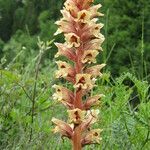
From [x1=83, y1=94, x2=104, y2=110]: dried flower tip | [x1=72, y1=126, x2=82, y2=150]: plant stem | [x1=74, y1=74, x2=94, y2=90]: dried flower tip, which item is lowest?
[x1=72, y1=126, x2=82, y2=150]: plant stem

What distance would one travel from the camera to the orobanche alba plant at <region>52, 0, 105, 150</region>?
240 centimetres

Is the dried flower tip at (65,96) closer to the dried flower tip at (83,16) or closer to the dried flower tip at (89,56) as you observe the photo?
the dried flower tip at (89,56)

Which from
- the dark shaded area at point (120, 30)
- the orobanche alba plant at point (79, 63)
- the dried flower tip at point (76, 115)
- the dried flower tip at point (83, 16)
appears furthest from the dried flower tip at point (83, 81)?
the dark shaded area at point (120, 30)

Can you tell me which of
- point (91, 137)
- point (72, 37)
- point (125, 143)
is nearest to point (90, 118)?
point (91, 137)

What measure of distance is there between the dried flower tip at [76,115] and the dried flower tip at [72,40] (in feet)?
0.84

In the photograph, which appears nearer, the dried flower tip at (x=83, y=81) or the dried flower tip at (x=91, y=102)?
the dried flower tip at (x=83, y=81)

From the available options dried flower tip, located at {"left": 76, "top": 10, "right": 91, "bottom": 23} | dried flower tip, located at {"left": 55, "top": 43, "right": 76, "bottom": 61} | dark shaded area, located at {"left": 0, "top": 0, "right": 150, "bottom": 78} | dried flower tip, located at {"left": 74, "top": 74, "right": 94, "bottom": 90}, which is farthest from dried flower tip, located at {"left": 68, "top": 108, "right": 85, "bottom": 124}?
dark shaded area, located at {"left": 0, "top": 0, "right": 150, "bottom": 78}

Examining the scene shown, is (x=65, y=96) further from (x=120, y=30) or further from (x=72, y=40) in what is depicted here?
(x=120, y=30)

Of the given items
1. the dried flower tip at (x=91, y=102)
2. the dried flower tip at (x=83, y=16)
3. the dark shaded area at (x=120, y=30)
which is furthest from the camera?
the dark shaded area at (x=120, y=30)

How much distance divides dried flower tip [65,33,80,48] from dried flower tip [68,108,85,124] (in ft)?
0.84

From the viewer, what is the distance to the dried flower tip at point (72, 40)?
239 centimetres

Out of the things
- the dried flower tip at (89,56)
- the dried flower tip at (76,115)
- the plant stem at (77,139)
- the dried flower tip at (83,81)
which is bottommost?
the plant stem at (77,139)

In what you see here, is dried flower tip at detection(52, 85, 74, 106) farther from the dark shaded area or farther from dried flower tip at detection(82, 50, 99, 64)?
the dark shaded area

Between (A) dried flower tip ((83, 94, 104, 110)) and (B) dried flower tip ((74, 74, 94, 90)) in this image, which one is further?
(A) dried flower tip ((83, 94, 104, 110))
